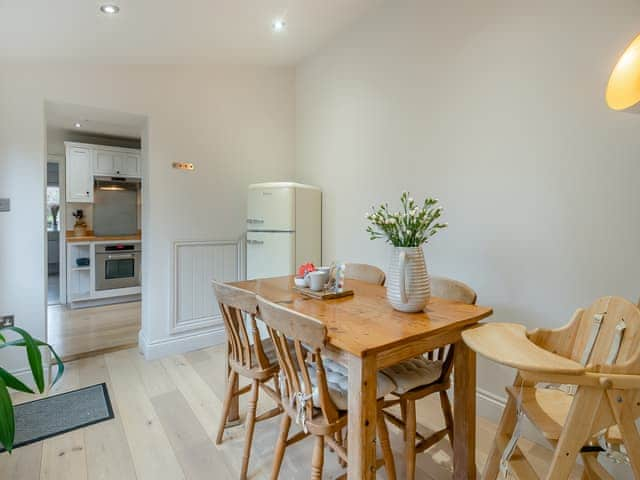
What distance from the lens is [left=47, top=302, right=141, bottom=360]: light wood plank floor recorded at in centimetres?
316

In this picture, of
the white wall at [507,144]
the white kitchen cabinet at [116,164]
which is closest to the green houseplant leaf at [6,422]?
the white wall at [507,144]

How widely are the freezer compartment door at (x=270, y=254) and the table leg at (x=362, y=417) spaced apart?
1.91 meters

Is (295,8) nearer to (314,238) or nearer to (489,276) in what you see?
(314,238)

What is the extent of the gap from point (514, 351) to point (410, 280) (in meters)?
0.53

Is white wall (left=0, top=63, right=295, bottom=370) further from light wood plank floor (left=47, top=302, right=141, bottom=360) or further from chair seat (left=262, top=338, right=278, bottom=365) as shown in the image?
chair seat (left=262, top=338, right=278, bottom=365)

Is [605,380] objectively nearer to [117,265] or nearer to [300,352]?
[300,352]

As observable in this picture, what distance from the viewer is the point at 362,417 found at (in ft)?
3.53

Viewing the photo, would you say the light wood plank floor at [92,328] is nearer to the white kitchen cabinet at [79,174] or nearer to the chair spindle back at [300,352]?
the white kitchen cabinet at [79,174]

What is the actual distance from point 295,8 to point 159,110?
1.39 meters

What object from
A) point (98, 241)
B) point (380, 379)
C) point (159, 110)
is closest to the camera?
point (380, 379)

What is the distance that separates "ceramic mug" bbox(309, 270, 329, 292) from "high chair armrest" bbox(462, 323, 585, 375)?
0.84 m

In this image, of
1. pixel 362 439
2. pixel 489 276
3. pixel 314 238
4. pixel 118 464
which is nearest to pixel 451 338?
pixel 362 439

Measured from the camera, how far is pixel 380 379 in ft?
4.47

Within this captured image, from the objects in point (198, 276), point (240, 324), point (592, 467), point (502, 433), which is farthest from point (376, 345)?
point (198, 276)
